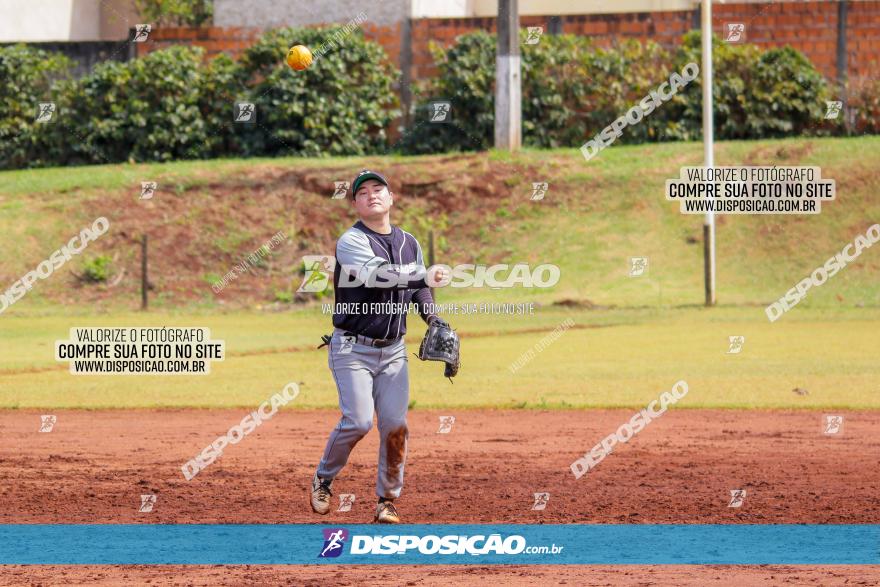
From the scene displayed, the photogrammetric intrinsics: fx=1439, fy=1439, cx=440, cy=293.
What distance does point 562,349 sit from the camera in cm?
2077

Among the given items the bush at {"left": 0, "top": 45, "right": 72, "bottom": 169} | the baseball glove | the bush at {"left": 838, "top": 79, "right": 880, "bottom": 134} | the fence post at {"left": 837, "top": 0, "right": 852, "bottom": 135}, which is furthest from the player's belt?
the bush at {"left": 0, "top": 45, "right": 72, "bottom": 169}

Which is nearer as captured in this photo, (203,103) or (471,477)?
(471,477)

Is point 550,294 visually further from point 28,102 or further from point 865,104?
point 28,102

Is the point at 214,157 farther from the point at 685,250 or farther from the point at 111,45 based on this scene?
the point at 685,250

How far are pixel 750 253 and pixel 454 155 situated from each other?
7217 millimetres

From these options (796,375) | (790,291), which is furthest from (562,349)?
(790,291)

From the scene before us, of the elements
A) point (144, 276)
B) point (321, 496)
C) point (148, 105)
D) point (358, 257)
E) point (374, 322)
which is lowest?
point (321, 496)

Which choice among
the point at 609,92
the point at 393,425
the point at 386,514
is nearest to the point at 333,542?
the point at 386,514

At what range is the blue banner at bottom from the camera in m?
8.48

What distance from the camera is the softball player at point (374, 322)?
905cm

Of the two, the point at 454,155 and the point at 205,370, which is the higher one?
the point at 454,155

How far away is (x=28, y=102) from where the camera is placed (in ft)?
112

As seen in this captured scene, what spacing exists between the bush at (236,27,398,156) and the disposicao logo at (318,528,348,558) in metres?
23.5

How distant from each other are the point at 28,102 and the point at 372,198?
26.9 meters
